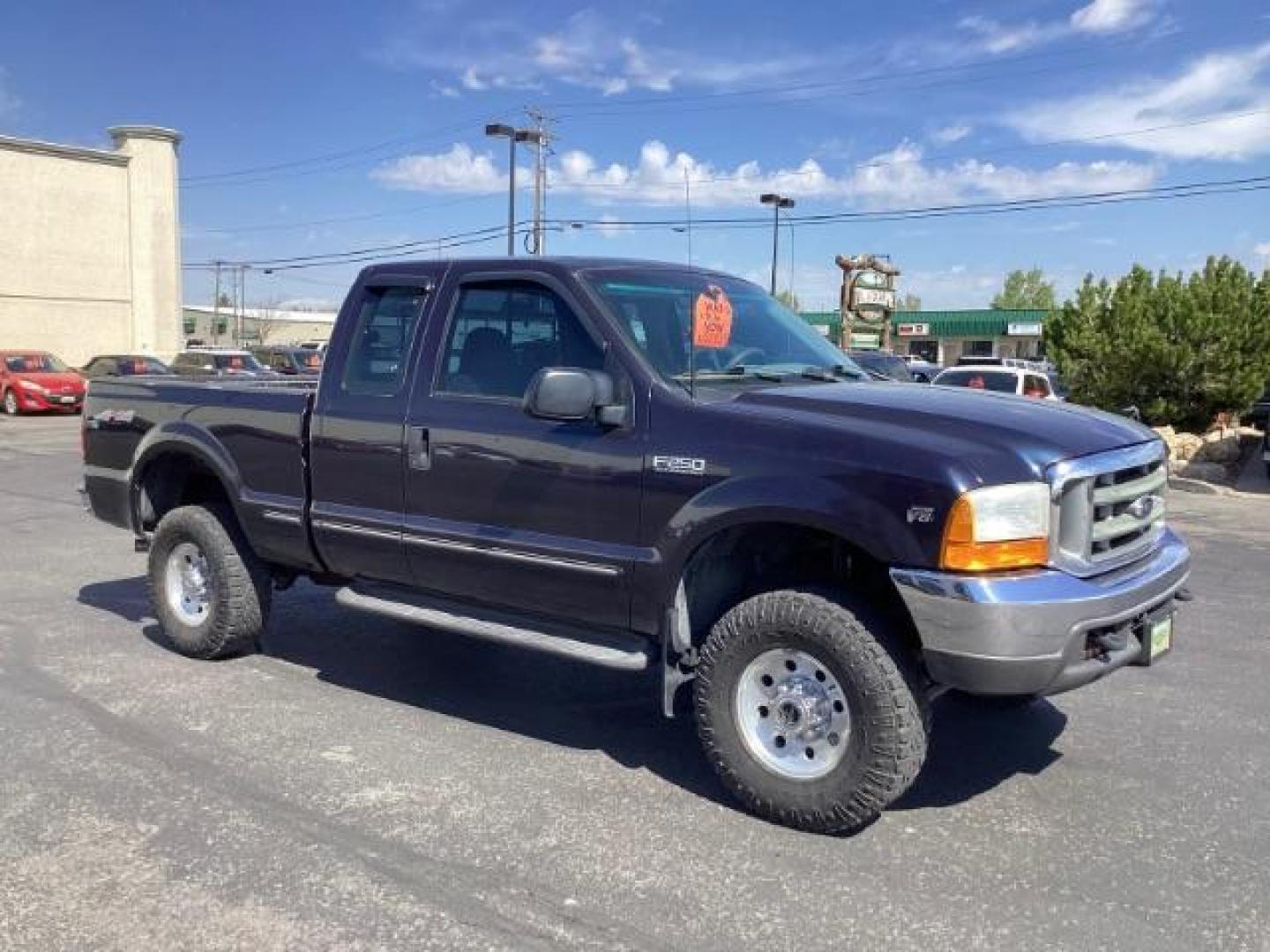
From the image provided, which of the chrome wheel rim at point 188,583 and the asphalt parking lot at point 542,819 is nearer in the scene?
the asphalt parking lot at point 542,819

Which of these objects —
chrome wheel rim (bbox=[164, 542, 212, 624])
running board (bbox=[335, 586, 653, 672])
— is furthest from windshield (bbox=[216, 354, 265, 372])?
running board (bbox=[335, 586, 653, 672])

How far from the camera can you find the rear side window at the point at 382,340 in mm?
5070

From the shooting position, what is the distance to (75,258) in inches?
1515

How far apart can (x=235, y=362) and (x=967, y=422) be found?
85.4 ft

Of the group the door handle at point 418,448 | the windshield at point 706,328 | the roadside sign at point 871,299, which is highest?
the roadside sign at point 871,299

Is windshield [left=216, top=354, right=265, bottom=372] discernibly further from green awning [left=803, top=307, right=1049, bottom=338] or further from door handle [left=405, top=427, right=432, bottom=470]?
green awning [left=803, top=307, right=1049, bottom=338]

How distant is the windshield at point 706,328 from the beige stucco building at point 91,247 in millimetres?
38367

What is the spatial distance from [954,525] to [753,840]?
1273mm

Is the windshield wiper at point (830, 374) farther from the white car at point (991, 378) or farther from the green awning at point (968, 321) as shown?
the green awning at point (968, 321)

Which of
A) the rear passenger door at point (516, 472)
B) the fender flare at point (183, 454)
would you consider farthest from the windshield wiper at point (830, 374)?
the fender flare at point (183, 454)

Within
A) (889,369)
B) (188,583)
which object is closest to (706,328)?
(889,369)

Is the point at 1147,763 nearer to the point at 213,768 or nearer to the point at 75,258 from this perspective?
the point at 213,768

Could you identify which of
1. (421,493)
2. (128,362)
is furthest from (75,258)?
(421,493)

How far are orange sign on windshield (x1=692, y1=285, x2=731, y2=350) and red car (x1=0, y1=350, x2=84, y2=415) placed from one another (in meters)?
26.1
